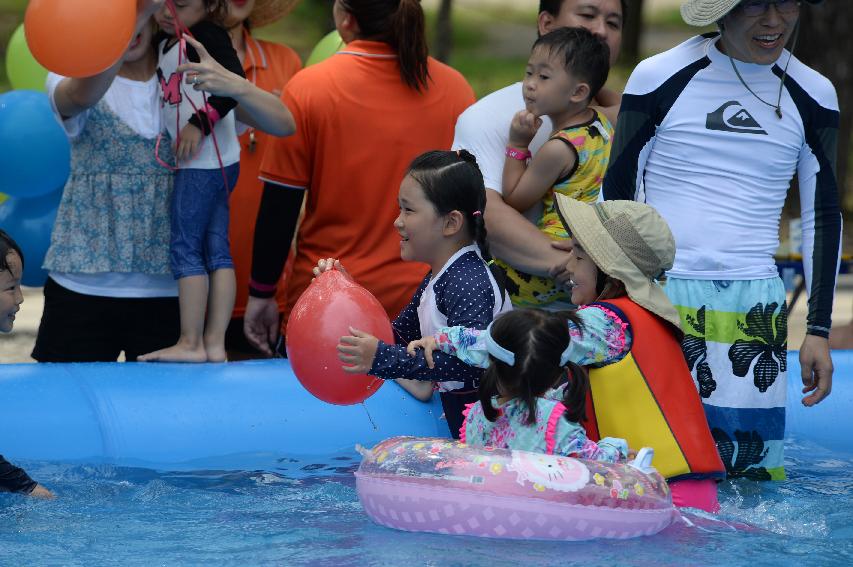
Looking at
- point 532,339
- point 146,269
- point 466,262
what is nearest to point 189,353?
point 146,269

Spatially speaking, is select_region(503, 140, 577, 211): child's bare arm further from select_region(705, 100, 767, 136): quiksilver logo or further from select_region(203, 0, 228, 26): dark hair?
select_region(203, 0, 228, 26): dark hair

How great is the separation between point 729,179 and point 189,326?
196 centimetres

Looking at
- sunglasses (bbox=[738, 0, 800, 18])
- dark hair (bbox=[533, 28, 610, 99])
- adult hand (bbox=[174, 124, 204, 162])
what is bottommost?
→ adult hand (bbox=[174, 124, 204, 162])

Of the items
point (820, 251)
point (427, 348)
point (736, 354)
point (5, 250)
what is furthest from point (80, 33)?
point (820, 251)

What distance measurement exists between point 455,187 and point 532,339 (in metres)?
0.71

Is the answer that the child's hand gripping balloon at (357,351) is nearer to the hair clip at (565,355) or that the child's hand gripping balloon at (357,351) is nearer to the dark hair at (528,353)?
the dark hair at (528,353)

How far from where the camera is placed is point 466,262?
3781 mm

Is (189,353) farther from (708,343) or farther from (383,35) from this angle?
(708,343)

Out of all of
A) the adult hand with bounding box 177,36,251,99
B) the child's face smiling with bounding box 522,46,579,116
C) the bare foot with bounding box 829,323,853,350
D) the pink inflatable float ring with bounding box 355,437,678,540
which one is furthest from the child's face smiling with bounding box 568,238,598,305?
the bare foot with bounding box 829,323,853,350

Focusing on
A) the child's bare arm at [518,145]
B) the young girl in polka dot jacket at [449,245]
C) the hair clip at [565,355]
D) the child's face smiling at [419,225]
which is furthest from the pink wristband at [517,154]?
the hair clip at [565,355]

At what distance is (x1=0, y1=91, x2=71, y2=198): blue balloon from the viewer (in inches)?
189

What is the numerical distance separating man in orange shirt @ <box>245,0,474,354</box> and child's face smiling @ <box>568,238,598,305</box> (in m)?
1.40

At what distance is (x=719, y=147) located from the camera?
149 inches

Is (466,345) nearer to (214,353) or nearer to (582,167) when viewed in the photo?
(582,167)
